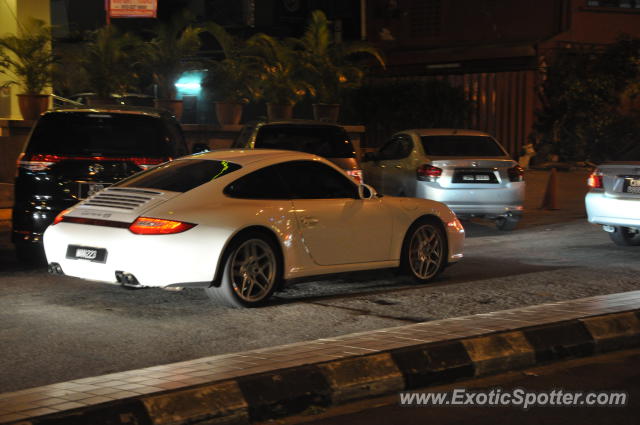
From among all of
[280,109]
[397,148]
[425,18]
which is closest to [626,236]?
[397,148]

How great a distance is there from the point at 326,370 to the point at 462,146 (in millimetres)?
9772

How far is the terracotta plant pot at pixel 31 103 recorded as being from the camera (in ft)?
62.4

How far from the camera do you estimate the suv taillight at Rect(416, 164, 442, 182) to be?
48.7 ft

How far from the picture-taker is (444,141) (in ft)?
51.3

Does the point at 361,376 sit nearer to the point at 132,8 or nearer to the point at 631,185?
the point at 631,185

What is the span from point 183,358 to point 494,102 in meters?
22.8

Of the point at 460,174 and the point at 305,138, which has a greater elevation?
the point at 305,138

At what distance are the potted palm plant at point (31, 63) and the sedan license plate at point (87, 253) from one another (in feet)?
36.1

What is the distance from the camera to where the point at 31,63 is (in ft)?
63.0

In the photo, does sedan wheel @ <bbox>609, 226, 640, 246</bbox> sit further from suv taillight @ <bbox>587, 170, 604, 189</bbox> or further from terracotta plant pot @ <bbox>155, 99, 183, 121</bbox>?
terracotta plant pot @ <bbox>155, 99, 183, 121</bbox>

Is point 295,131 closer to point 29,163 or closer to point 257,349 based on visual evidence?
point 29,163

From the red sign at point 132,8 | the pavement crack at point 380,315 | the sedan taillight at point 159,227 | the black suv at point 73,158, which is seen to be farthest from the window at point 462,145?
the red sign at point 132,8

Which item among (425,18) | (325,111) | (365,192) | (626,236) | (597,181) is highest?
(425,18)

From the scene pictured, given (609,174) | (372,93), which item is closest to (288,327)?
A: (609,174)
